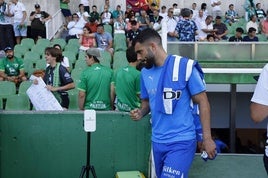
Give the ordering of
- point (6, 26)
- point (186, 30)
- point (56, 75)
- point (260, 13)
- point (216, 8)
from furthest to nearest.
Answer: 1. point (216, 8)
2. point (260, 13)
3. point (6, 26)
4. point (186, 30)
5. point (56, 75)

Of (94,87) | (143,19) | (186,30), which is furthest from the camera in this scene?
(143,19)

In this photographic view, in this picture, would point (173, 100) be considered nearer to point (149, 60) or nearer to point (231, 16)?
point (149, 60)

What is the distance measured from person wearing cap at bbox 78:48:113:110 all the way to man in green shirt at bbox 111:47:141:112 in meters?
0.33

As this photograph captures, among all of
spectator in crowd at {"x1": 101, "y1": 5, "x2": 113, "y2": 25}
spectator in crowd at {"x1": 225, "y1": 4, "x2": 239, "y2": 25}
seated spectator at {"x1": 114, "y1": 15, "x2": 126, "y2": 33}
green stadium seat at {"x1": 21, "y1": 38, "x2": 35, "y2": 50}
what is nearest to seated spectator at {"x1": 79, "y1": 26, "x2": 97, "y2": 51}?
green stadium seat at {"x1": 21, "y1": 38, "x2": 35, "y2": 50}

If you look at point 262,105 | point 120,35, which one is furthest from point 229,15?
point 262,105

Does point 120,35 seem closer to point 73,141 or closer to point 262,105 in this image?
point 73,141

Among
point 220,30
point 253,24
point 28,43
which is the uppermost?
point 253,24

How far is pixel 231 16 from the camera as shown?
2042cm

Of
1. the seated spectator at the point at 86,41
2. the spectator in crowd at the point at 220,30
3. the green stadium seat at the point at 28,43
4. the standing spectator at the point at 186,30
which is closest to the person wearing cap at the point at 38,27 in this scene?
the green stadium seat at the point at 28,43

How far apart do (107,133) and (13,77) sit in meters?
6.09

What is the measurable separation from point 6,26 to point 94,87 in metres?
10.00

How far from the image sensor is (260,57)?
11.0 metres

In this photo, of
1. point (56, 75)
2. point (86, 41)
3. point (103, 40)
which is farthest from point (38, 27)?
point (56, 75)

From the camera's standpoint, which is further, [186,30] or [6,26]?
[6,26]
